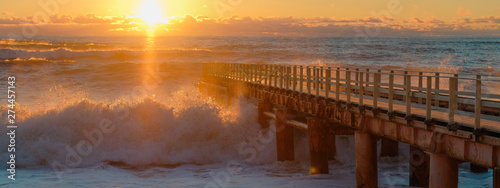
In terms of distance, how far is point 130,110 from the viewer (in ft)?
71.8

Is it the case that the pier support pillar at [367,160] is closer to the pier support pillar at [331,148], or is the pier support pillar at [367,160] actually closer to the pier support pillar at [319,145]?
the pier support pillar at [319,145]

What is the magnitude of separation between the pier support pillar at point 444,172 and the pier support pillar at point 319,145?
5.59 meters

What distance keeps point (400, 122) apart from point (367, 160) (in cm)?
169

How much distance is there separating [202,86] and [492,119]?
79.4 ft

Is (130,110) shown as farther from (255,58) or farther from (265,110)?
(255,58)

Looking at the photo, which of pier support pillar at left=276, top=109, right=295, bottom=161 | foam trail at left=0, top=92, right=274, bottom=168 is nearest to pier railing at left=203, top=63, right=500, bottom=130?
pier support pillar at left=276, top=109, right=295, bottom=161

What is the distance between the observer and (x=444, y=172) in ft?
34.3

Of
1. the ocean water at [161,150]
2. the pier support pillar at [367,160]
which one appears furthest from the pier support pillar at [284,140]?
the pier support pillar at [367,160]

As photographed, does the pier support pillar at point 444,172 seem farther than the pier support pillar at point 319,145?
No

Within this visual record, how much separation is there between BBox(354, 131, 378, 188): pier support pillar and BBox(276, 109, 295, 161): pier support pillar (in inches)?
188

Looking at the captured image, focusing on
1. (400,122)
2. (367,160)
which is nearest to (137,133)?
(367,160)

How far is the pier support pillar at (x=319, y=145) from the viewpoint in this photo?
1602 cm

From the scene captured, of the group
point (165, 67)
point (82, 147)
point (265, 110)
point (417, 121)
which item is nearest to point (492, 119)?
point (417, 121)

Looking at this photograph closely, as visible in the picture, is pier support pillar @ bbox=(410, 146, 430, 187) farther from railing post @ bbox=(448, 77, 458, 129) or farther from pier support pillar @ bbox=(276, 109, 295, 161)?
railing post @ bbox=(448, 77, 458, 129)
